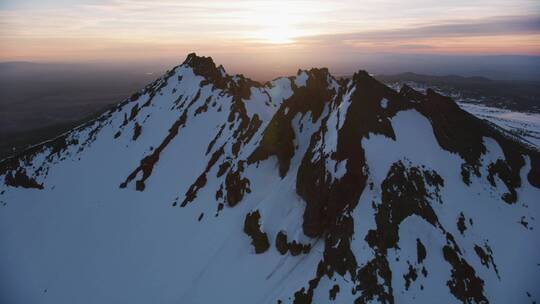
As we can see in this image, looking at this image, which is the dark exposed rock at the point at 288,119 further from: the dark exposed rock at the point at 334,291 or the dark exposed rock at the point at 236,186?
the dark exposed rock at the point at 334,291

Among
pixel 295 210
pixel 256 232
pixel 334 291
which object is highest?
pixel 295 210

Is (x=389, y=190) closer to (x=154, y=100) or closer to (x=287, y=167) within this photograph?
(x=287, y=167)

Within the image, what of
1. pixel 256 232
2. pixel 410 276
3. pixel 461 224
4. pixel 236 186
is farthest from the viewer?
pixel 236 186

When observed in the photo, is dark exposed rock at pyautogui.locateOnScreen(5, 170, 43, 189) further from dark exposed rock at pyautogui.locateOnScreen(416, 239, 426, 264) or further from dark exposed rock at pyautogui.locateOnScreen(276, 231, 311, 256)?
dark exposed rock at pyautogui.locateOnScreen(416, 239, 426, 264)

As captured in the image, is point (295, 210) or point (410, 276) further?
point (295, 210)

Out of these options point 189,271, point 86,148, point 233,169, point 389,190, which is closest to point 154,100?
point 86,148

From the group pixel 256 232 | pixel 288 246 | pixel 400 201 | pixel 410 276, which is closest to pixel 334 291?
pixel 410 276

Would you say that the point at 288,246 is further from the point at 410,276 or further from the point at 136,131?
the point at 136,131
